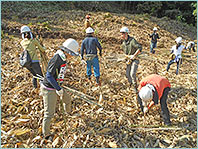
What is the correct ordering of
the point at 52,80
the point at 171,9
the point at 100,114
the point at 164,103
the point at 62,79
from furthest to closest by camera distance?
the point at 171,9
the point at 100,114
the point at 164,103
the point at 62,79
the point at 52,80

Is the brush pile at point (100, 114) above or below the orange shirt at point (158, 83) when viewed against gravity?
below

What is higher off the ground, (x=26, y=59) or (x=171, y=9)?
(x=171, y=9)

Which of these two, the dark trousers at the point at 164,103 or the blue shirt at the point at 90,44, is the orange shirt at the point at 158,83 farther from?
the blue shirt at the point at 90,44

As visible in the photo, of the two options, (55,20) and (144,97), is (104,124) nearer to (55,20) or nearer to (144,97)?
(144,97)

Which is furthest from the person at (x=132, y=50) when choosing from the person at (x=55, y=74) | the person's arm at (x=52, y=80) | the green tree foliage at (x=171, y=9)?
the green tree foliage at (x=171, y=9)

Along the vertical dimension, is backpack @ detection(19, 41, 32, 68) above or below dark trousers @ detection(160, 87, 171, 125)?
above

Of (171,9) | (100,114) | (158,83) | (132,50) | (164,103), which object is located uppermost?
(171,9)

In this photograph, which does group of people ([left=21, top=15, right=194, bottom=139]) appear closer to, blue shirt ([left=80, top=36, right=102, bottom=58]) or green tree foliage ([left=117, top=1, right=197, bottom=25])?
blue shirt ([left=80, top=36, right=102, bottom=58])

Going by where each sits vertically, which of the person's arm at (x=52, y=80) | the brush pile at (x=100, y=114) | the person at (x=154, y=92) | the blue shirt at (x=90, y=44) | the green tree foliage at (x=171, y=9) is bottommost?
the brush pile at (x=100, y=114)

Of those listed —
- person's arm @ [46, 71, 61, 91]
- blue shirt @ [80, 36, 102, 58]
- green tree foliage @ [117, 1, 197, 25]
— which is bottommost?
person's arm @ [46, 71, 61, 91]

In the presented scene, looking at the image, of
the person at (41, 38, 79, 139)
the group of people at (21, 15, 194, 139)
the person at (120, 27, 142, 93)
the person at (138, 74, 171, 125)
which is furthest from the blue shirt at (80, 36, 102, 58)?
the person at (138, 74, 171, 125)

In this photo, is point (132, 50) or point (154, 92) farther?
point (132, 50)

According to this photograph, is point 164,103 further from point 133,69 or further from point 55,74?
point 55,74

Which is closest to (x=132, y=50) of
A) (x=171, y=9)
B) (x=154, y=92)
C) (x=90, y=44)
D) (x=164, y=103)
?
(x=90, y=44)
